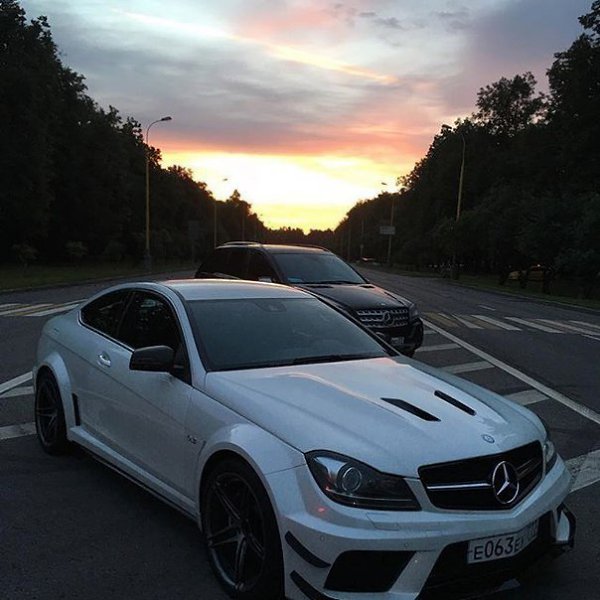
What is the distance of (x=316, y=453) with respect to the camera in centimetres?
301

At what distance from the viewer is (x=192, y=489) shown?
3.67 meters

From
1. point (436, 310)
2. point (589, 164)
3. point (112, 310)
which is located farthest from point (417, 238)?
point (112, 310)

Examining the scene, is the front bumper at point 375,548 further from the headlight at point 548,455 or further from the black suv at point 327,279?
the black suv at point 327,279

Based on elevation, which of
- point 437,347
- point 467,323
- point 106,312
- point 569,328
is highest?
point 106,312

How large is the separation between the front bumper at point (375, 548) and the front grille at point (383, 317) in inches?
251

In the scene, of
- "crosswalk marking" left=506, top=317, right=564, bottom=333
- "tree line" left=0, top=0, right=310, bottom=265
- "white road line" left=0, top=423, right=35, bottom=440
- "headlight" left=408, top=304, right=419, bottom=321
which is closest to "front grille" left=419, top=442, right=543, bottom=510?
"white road line" left=0, top=423, right=35, bottom=440

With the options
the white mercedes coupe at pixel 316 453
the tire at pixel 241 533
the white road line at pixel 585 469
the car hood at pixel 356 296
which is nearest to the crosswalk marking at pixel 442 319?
the car hood at pixel 356 296

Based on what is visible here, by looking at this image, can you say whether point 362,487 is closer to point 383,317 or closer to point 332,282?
point 383,317

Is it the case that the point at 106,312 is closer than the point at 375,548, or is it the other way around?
the point at 375,548

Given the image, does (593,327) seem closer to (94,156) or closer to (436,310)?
(436,310)

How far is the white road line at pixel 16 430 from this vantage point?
235 inches

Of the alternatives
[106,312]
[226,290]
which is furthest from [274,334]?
[106,312]

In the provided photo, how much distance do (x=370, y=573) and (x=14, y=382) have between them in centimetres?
647

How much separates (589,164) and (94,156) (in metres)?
41.4
